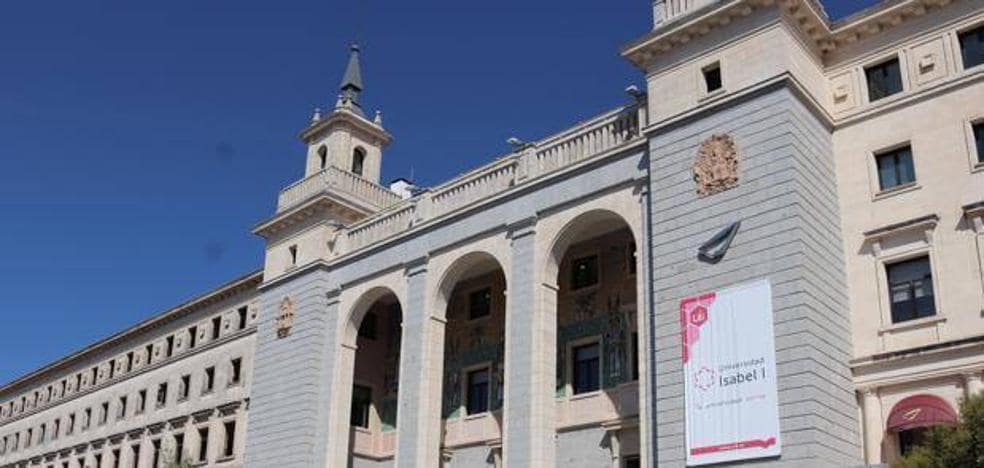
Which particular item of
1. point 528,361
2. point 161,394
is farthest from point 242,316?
point 528,361

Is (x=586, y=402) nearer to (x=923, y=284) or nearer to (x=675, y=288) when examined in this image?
(x=675, y=288)

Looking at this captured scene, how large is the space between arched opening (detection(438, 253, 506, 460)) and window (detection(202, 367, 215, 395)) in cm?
1500

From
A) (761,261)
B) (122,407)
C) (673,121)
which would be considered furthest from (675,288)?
(122,407)

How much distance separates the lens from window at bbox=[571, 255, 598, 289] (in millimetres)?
32219

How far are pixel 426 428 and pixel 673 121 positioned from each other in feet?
38.6

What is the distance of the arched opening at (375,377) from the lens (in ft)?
120

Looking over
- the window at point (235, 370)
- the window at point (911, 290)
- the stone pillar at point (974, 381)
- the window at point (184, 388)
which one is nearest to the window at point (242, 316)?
the window at point (235, 370)

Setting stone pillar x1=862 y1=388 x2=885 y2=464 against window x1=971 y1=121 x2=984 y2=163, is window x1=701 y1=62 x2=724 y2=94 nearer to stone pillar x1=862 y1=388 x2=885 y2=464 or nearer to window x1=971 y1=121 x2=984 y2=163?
window x1=971 y1=121 x2=984 y2=163

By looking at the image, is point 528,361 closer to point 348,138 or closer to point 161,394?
point 348,138

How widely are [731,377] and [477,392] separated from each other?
495 inches

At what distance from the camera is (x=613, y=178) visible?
93.9ft

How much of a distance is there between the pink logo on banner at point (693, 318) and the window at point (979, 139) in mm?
6683

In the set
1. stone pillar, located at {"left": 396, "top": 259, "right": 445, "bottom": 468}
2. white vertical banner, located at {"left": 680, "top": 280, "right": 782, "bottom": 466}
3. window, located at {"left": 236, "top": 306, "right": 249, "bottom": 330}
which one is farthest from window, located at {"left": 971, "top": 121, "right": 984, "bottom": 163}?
window, located at {"left": 236, "top": 306, "right": 249, "bottom": 330}

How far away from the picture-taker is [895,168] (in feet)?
83.0
